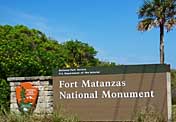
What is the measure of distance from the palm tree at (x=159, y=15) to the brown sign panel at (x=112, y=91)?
20143 millimetres

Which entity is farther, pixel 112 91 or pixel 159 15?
pixel 159 15

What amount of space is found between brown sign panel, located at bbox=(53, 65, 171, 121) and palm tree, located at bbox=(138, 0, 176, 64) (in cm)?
2014

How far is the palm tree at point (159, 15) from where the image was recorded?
3581 centimetres

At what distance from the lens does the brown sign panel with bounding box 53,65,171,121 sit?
15.4 meters

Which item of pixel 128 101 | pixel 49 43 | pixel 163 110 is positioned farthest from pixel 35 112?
pixel 49 43

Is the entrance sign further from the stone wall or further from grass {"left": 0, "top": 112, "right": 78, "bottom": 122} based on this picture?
grass {"left": 0, "top": 112, "right": 78, "bottom": 122}

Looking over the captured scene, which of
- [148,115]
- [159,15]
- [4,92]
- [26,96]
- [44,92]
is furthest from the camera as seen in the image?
[159,15]

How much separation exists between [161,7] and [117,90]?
21284 millimetres

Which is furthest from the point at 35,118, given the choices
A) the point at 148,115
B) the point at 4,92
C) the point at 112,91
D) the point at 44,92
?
the point at 4,92

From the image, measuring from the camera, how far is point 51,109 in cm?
1669

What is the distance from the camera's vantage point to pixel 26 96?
673 inches

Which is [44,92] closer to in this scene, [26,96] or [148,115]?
[26,96]

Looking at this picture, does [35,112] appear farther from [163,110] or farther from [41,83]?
[163,110]

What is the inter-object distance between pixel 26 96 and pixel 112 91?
10.7 feet
